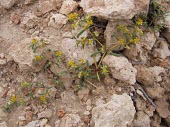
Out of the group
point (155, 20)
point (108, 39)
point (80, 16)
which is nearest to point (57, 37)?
point (80, 16)

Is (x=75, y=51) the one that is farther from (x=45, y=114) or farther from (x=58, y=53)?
(x=45, y=114)

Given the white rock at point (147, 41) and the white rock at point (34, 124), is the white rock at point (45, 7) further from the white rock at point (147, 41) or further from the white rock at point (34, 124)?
the white rock at point (34, 124)

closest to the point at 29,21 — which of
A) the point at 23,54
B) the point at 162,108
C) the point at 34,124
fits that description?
the point at 23,54

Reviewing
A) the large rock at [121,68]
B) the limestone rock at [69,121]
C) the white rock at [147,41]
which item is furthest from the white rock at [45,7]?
the limestone rock at [69,121]

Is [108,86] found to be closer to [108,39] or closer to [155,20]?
[108,39]

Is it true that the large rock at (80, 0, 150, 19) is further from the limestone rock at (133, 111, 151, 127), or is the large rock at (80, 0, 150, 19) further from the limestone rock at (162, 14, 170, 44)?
the limestone rock at (133, 111, 151, 127)

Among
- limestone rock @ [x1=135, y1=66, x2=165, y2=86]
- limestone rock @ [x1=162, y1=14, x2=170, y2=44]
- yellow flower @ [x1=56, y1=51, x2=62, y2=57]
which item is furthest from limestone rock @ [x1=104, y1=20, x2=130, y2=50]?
limestone rock @ [x1=162, y1=14, x2=170, y2=44]
